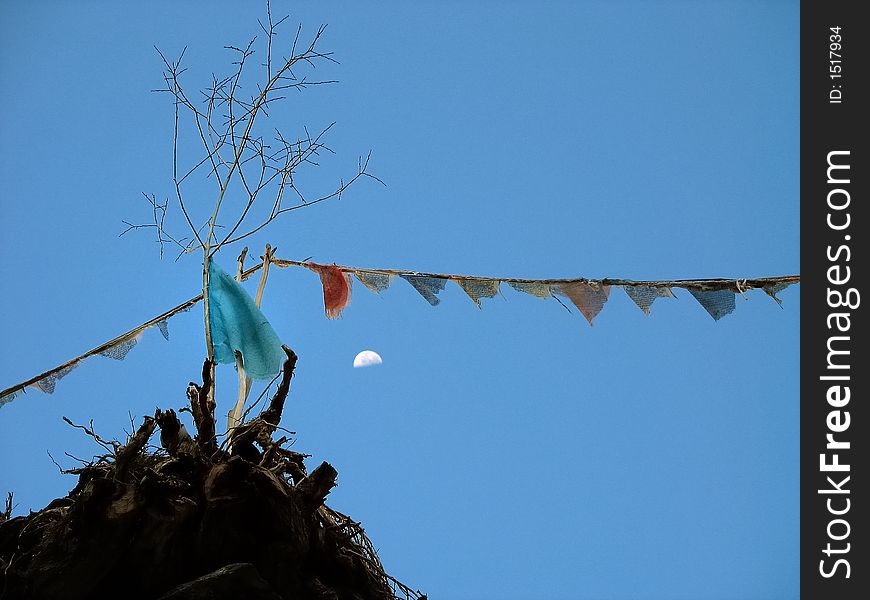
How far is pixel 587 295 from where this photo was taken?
11.3 ft

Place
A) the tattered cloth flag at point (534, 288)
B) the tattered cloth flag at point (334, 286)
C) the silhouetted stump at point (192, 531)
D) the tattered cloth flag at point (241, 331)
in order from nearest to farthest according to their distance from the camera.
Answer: the silhouetted stump at point (192, 531) → the tattered cloth flag at point (241, 331) → the tattered cloth flag at point (534, 288) → the tattered cloth flag at point (334, 286)

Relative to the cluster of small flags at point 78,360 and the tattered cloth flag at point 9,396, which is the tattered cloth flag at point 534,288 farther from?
the tattered cloth flag at point 9,396

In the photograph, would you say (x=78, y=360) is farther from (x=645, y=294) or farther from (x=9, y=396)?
(x=645, y=294)

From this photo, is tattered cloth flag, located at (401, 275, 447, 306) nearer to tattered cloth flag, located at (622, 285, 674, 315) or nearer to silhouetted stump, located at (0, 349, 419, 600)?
tattered cloth flag, located at (622, 285, 674, 315)

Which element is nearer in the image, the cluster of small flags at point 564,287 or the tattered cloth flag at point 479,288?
the cluster of small flags at point 564,287

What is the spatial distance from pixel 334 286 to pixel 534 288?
82 centimetres

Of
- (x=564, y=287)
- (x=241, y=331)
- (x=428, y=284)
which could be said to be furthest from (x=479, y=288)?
(x=241, y=331)

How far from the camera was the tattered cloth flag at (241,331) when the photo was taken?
282cm

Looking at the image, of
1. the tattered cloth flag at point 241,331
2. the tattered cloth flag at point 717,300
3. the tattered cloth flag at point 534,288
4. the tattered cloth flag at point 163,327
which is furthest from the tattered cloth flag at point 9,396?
the tattered cloth flag at point 717,300

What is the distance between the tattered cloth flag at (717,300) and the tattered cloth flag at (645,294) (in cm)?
10
